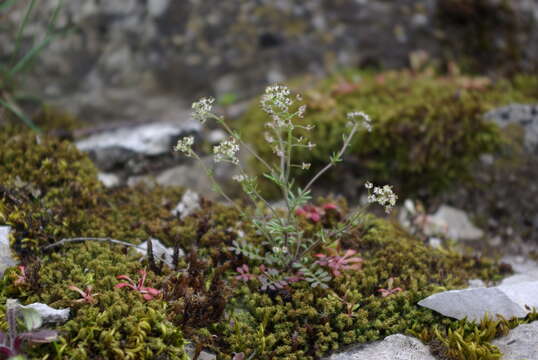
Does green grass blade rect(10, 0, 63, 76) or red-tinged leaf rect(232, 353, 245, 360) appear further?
green grass blade rect(10, 0, 63, 76)

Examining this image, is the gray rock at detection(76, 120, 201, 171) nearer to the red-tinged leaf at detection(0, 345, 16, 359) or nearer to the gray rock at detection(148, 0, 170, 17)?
the gray rock at detection(148, 0, 170, 17)

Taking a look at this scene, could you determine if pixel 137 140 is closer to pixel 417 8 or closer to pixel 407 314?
pixel 407 314

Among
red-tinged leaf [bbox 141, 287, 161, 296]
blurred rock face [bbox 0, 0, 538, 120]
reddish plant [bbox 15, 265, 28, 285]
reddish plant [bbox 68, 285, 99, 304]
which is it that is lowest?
red-tinged leaf [bbox 141, 287, 161, 296]

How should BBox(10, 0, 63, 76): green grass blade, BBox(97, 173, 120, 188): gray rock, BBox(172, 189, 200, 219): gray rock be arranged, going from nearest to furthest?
A: BBox(172, 189, 200, 219): gray rock → BBox(10, 0, 63, 76): green grass blade → BBox(97, 173, 120, 188): gray rock

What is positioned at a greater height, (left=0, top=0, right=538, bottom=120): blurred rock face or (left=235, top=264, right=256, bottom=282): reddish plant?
(left=0, top=0, right=538, bottom=120): blurred rock face

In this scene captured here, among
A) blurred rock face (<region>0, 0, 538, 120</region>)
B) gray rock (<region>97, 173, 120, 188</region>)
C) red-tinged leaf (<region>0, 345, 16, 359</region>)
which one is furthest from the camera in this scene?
blurred rock face (<region>0, 0, 538, 120</region>)

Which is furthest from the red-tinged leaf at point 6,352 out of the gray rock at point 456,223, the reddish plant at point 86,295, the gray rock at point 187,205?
the gray rock at point 456,223

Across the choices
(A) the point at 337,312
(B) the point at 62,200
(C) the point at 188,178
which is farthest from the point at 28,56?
(A) the point at 337,312

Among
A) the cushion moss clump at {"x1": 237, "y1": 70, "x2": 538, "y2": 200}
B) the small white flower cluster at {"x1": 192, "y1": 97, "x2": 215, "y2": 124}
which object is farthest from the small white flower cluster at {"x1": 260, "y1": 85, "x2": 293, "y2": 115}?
the cushion moss clump at {"x1": 237, "y1": 70, "x2": 538, "y2": 200}
